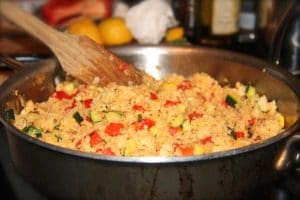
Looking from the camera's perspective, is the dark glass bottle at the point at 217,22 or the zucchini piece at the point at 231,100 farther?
the dark glass bottle at the point at 217,22

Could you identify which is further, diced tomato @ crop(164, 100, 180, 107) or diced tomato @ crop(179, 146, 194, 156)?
diced tomato @ crop(164, 100, 180, 107)

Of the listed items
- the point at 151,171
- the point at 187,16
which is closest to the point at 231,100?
the point at 151,171

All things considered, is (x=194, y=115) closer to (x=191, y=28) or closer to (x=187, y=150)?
(x=187, y=150)

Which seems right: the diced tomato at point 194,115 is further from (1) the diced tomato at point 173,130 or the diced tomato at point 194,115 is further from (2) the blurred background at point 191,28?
(2) the blurred background at point 191,28

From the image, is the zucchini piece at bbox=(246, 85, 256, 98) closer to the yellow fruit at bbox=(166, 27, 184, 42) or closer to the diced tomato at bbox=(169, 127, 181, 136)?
the diced tomato at bbox=(169, 127, 181, 136)

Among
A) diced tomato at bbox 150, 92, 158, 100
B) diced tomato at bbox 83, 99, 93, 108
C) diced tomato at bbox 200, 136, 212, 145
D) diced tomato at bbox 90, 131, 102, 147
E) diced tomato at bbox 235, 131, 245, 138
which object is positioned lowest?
diced tomato at bbox 235, 131, 245, 138

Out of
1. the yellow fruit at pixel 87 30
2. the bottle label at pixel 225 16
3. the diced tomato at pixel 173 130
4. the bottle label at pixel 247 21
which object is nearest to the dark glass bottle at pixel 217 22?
the bottle label at pixel 225 16

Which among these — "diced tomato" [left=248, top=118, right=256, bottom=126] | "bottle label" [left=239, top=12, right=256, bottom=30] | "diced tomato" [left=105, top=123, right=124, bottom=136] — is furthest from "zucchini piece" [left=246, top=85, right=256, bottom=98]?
"bottle label" [left=239, top=12, right=256, bottom=30]
